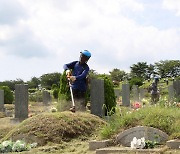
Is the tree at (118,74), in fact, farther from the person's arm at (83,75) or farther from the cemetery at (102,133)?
the cemetery at (102,133)

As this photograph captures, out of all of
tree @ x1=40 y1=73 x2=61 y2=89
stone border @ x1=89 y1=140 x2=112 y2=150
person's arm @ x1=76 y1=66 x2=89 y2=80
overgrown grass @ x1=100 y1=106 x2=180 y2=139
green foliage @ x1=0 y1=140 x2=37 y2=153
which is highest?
tree @ x1=40 y1=73 x2=61 y2=89

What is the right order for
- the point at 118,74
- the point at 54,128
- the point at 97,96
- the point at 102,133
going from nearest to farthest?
the point at 102,133
the point at 54,128
the point at 97,96
the point at 118,74

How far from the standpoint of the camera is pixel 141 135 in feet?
26.3

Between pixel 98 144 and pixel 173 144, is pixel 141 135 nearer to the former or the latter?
pixel 98 144

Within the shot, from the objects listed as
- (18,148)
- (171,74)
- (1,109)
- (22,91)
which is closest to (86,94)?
(22,91)

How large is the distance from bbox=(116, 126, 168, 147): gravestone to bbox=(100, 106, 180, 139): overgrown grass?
0.56ft

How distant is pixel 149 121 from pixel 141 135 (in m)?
0.34

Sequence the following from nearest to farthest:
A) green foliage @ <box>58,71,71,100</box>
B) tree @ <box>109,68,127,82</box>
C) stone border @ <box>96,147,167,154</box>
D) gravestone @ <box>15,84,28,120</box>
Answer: stone border @ <box>96,147,167,154</box>
green foliage @ <box>58,71,71,100</box>
gravestone @ <box>15,84,28,120</box>
tree @ <box>109,68,127,82</box>

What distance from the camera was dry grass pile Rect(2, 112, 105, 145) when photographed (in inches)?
367

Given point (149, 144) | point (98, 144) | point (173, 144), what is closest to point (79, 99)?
point (98, 144)

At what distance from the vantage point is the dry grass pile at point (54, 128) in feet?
30.6

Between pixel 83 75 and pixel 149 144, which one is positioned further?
pixel 83 75

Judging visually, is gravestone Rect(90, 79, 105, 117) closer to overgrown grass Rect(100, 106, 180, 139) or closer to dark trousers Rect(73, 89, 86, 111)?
dark trousers Rect(73, 89, 86, 111)

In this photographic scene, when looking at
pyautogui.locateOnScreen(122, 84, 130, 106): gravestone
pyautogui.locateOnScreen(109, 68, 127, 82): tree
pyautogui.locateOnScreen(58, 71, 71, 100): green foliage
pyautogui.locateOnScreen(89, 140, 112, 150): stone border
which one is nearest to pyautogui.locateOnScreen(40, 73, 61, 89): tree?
pyautogui.locateOnScreen(109, 68, 127, 82): tree
